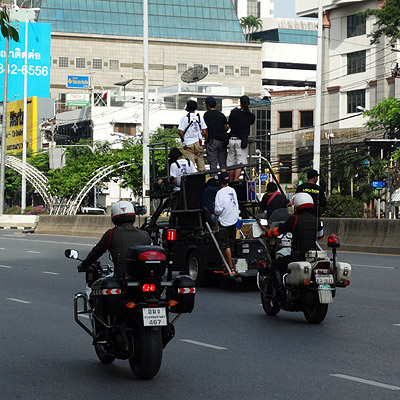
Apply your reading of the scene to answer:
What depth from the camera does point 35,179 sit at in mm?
62750

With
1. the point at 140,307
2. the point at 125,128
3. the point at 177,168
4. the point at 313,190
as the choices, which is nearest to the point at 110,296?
the point at 140,307

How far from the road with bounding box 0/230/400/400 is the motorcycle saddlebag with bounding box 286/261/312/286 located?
60cm

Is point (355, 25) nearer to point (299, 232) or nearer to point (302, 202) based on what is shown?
point (302, 202)

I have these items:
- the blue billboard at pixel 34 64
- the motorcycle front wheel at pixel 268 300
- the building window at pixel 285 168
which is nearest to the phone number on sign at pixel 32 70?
the blue billboard at pixel 34 64

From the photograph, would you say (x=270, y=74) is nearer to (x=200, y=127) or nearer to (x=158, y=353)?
(x=200, y=127)

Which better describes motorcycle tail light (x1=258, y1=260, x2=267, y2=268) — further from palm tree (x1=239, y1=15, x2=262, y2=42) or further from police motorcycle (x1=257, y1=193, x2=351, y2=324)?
palm tree (x1=239, y1=15, x2=262, y2=42)

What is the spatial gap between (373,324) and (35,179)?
51479mm

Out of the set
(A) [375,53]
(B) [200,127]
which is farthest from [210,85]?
(B) [200,127]

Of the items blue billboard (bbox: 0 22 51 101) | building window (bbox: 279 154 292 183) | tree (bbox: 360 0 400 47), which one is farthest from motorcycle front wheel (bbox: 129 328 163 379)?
blue billboard (bbox: 0 22 51 101)

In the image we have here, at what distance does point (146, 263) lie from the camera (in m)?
8.79

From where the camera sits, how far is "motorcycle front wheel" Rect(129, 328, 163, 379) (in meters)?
8.60

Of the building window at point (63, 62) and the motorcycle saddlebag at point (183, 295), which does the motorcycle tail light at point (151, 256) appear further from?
the building window at point (63, 62)

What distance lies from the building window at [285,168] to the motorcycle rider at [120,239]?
77559 millimetres

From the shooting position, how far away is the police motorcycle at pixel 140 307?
863 cm
